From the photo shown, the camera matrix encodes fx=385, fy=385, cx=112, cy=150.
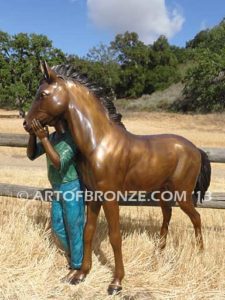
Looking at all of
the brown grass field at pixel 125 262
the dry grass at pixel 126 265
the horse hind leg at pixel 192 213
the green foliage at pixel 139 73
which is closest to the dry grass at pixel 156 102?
the green foliage at pixel 139 73

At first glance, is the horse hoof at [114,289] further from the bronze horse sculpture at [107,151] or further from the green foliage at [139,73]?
the green foliage at [139,73]

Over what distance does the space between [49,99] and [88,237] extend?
110 cm

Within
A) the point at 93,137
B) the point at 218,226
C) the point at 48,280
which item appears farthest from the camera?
the point at 218,226

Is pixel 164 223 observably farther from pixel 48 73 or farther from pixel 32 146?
pixel 48 73

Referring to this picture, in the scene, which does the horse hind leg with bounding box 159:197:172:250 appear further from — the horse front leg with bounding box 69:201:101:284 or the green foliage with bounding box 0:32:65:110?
the green foliage with bounding box 0:32:65:110

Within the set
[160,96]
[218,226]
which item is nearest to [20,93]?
[160,96]

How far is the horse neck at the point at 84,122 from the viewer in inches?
108

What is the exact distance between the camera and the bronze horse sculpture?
2.69 meters

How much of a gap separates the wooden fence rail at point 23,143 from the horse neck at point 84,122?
137 centimetres

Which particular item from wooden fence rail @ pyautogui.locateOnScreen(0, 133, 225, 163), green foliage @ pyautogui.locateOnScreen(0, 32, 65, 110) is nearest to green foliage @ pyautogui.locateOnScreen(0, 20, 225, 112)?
green foliage @ pyautogui.locateOnScreen(0, 32, 65, 110)

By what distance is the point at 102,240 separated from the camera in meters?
3.60

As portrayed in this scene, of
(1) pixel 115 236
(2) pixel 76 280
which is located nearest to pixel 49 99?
(1) pixel 115 236

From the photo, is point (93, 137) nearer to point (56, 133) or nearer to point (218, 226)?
Result: point (56, 133)

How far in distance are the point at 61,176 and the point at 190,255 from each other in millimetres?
1294
